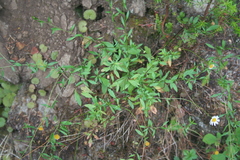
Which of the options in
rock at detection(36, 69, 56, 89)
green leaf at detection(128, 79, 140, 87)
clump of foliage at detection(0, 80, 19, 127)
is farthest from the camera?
clump of foliage at detection(0, 80, 19, 127)

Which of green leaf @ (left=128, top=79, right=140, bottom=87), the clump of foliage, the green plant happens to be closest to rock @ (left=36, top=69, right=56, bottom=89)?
the clump of foliage

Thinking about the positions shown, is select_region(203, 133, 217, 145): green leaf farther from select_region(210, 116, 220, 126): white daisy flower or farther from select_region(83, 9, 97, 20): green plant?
select_region(83, 9, 97, 20): green plant

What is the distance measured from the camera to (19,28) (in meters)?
2.38

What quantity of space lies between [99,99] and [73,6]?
3.65 feet

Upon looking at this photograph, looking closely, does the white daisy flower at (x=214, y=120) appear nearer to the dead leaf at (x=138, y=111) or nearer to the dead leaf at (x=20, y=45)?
the dead leaf at (x=138, y=111)

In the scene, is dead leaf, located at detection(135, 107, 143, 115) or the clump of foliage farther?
the clump of foliage

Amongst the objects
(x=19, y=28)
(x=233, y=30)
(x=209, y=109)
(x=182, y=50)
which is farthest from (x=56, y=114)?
(x=233, y=30)

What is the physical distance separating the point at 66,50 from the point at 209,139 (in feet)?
6.40

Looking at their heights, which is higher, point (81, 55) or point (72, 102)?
point (81, 55)

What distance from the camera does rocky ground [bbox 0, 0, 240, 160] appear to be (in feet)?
7.77

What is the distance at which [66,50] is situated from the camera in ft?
7.93

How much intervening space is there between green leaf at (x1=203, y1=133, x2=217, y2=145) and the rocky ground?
115 millimetres

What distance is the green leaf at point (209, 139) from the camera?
7.89 feet

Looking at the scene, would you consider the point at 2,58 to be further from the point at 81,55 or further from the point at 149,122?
the point at 149,122
